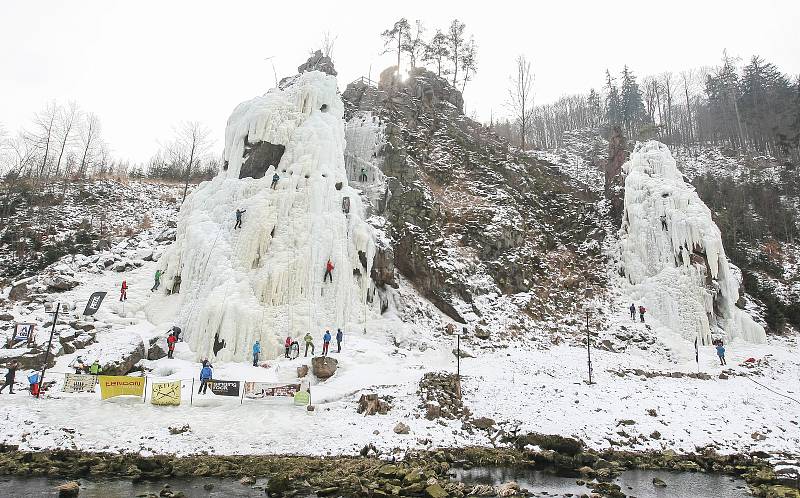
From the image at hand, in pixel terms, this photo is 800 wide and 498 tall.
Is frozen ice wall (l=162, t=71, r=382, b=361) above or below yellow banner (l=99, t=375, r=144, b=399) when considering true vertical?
above

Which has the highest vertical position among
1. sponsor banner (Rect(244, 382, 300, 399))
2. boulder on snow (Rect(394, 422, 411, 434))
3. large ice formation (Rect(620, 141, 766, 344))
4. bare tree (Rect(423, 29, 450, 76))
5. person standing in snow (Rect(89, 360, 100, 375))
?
bare tree (Rect(423, 29, 450, 76))

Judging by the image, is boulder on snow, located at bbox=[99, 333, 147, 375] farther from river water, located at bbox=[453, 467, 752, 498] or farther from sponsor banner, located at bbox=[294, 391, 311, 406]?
river water, located at bbox=[453, 467, 752, 498]

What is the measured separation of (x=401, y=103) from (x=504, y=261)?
20.0m

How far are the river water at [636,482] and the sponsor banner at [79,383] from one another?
44.2ft

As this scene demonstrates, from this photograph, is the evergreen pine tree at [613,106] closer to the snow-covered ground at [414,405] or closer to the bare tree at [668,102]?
the bare tree at [668,102]

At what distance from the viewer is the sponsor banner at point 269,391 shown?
1664 cm

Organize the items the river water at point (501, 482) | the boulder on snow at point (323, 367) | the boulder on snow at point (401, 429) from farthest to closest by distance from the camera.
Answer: the boulder on snow at point (323, 367) → the boulder on snow at point (401, 429) → the river water at point (501, 482)

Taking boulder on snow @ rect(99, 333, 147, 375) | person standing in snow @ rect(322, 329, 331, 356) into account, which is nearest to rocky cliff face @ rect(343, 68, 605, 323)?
person standing in snow @ rect(322, 329, 331, 356)

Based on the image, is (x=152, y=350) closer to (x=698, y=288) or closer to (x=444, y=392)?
(x=444, y=392)

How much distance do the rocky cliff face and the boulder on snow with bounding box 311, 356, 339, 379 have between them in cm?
1010

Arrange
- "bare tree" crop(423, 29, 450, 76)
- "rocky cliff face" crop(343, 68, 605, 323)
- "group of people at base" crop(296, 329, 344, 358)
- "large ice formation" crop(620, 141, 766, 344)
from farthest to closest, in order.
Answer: "bare tree" crop(423, 29, 450, 76) → "rocky cliff face" crop(343, 68, 605, 323) → "large ice formation" crop(620, 141, 766, 344) → "group of people at base" crop(296, 329, 344, 358)

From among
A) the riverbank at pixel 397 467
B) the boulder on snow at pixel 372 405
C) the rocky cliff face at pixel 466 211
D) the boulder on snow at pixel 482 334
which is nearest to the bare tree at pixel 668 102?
the rocky cliff face at pixel 466 211

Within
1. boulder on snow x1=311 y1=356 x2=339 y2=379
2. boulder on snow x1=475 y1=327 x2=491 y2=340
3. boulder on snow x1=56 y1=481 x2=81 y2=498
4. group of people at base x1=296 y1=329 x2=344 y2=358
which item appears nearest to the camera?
boulder on snow x1=56 y1=481 x2=81 y2=498

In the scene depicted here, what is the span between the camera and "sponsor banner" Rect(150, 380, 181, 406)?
16.0m
